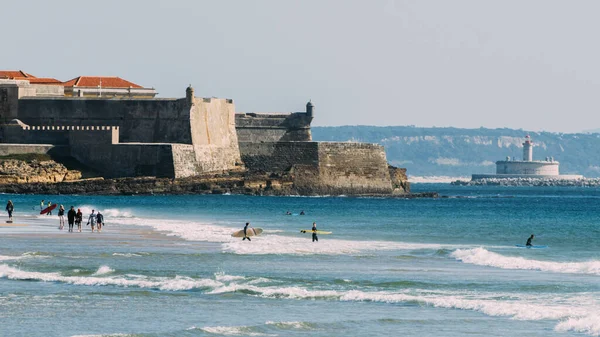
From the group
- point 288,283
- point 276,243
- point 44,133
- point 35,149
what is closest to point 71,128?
point 44,133

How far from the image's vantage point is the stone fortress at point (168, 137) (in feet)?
249

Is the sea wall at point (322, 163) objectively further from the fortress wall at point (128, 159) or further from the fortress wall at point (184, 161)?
the fortress wall at point (128, 159)

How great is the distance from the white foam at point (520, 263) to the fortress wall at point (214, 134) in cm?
4756

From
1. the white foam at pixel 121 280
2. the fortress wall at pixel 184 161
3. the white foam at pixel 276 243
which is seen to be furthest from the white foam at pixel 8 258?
the fortress wall at pixel 184 161

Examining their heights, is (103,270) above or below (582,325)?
above

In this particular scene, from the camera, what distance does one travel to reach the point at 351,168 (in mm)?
83625

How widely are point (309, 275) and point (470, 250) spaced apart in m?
8.28

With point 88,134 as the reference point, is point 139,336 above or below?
below

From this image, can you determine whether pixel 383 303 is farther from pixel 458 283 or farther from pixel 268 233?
pixel 268 233

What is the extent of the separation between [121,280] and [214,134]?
57939 mm

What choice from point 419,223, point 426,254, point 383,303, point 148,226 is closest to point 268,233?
point 148,226

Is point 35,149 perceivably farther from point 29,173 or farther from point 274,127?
point 274,127

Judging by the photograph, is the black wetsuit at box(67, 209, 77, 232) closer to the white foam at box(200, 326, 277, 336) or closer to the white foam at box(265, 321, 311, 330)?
the white foam at box(265, 321, 311, 330)

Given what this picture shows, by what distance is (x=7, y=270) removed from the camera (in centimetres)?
2480
